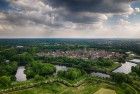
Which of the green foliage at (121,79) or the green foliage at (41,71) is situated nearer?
the green foliage at (121,79)

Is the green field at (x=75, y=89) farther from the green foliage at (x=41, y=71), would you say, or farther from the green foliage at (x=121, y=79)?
the green foliage at (x=41, y=71)

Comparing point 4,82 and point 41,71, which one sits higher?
point 4,82

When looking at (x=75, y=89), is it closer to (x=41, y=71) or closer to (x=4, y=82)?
(x=4, y=82)

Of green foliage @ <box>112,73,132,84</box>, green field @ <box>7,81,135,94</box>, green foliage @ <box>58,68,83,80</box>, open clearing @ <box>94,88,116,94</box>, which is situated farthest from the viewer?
green foliage @ <box>58,68,83,80</box>

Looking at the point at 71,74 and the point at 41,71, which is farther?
the point at 41,71

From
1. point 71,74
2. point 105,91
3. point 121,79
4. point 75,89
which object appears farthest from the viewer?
point 71,74

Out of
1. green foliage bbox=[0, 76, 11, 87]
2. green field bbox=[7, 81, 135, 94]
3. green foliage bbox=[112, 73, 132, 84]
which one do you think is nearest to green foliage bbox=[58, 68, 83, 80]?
green field bbox=[7, 81, 135, 94]

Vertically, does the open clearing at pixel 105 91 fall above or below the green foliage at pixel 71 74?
below

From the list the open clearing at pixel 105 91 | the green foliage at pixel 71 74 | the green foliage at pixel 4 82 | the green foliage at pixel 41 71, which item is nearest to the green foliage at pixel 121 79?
the open clearing at pixel 105 91

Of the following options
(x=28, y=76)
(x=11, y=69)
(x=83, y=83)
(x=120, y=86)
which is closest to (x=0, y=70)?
(x=11, y=69)

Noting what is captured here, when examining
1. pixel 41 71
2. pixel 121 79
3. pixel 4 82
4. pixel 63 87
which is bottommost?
pixel 63 87

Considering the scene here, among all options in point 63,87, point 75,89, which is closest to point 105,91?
point 75,89

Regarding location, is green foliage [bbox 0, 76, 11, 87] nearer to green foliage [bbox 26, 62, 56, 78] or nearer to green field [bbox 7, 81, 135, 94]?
green field [bbox 7, 81, 135, 94]

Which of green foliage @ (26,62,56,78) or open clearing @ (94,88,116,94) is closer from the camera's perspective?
open clearing @ (94,88,116,94)
